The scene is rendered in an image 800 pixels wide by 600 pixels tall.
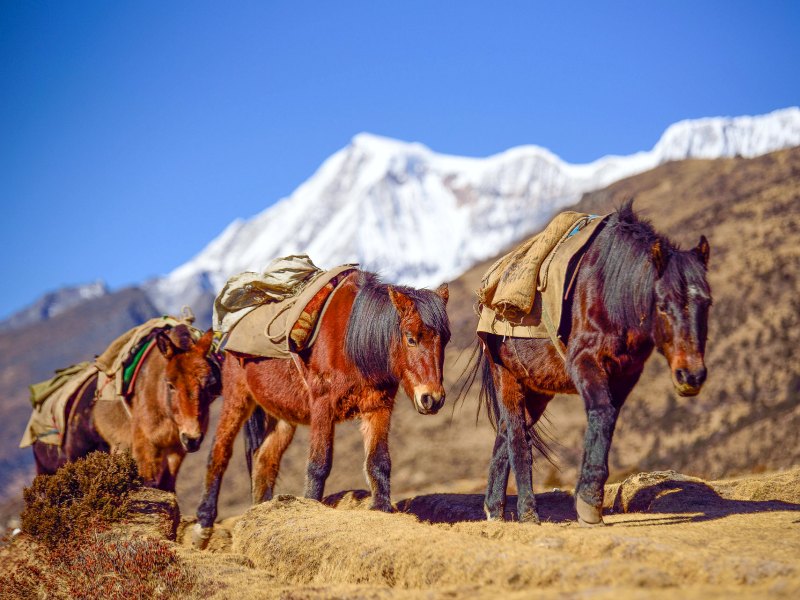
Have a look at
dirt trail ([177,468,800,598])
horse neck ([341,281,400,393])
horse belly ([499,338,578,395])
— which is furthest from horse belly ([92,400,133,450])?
horse belly ([499,338,578,395])

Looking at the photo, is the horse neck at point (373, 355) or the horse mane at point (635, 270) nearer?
the horse mane at point (635, 270)

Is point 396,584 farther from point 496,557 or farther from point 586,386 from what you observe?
point 586,386

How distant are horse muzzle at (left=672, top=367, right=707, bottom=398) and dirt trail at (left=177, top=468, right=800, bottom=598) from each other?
103 centimetres

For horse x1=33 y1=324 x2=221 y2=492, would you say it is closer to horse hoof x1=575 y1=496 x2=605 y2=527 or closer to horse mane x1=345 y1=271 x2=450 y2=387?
Result: horse mane x1=345 y1=271 x2=450 y2=387

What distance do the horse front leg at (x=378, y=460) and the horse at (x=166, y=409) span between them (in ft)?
7.83

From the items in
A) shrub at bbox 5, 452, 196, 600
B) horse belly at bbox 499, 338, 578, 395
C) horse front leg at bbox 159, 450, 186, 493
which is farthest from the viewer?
horse front leg at bbox 159, 450, 186, 493

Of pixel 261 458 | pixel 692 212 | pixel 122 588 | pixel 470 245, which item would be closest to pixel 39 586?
pixel 122 588

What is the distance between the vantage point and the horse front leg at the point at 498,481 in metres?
8.20

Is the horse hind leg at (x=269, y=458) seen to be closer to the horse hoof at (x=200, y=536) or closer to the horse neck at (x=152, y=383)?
the horse hoof at (x=200, y=536)

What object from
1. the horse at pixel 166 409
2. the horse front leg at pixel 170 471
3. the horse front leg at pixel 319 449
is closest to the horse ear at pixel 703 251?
the horse front leg at pixel 319 449

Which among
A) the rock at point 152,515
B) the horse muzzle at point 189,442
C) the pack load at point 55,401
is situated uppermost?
the pack load at point 55,401

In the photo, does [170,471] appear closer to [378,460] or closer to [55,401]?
[55,401]

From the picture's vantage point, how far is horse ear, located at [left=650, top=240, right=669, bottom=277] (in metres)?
6.50

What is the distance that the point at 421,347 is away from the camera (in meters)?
7.94
